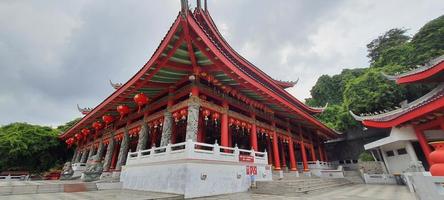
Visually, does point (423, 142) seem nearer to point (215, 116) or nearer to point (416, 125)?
point (416, 125)

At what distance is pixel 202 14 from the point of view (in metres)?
13.4

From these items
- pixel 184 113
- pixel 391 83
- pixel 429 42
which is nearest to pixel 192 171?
pixel 184 113

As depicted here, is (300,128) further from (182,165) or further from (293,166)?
(182,165)

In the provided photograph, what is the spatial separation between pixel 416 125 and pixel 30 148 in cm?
3502

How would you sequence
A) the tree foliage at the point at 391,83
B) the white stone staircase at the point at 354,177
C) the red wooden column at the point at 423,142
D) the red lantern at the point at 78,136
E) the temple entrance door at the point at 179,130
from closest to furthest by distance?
the red wooden column at the point at 423,142
the temple entrance door at the point at 179,130
the white stone staircase at the point at 354,177
the tree foliage at the point at 391,83
the red lantern at the point at 78,136

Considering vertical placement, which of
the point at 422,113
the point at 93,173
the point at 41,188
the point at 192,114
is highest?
the point at 422,113

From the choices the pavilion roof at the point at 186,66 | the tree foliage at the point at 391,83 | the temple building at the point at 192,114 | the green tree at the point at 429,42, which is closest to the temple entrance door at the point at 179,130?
the temple building at the point at 192,114

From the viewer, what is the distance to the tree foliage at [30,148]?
20766mm

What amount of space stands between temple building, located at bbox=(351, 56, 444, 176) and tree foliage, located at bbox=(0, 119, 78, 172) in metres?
33.0

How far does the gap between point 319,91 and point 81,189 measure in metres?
39.0

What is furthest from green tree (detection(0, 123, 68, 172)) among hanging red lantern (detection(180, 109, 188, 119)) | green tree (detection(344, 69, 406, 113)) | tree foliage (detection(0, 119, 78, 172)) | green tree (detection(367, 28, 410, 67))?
green tree (detection(367, 28, 410, 67))

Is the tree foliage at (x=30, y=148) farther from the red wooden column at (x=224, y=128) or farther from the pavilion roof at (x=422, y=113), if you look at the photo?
the pavilion roof at (x=422, y=113)

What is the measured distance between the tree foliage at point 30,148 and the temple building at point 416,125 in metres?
33.0

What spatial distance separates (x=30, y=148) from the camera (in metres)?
22.3
